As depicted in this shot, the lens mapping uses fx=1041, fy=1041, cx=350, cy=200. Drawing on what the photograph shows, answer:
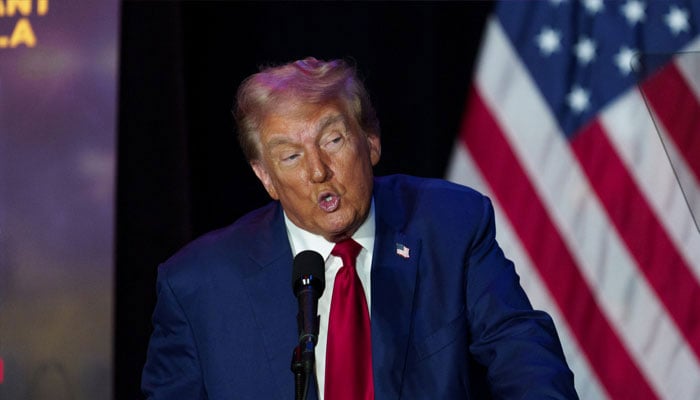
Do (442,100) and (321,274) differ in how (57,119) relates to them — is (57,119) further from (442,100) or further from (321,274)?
(321,274)

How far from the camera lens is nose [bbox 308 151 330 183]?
2.36m

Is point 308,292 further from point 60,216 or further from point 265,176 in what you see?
point 60,216

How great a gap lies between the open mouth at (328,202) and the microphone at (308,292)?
40 cm

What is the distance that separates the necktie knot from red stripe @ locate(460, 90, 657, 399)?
1.51 m

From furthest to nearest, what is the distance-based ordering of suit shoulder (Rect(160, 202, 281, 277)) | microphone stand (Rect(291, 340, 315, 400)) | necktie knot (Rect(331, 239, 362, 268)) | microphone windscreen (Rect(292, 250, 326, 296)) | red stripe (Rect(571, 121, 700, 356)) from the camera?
red stripe (Rect(571, 121, 700, 356)) < suit shoulder (Rect(160, 202, 281, 277)) < necktie knot (Rect(331, 239, 362, 268)) < microphone windscreen (Rect(292, 250, 326, 296)) < microphone stand (Rect(291, 340, 315, 400))

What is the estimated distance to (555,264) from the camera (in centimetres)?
385

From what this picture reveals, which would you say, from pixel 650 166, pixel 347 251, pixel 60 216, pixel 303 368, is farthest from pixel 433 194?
pixel 60 216

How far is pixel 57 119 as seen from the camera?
12.0 ft

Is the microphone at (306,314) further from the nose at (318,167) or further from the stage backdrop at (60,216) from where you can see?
the stage backdrop at (60,216)

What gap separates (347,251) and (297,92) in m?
0.40

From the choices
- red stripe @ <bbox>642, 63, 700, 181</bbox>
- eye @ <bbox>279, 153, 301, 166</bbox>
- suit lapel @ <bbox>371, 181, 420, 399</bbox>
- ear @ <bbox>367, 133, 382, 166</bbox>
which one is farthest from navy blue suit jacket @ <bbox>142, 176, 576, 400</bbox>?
red stripe @ <bbox>642, 63, 700, 181</bbox>

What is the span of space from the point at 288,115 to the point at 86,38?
1.55 meters

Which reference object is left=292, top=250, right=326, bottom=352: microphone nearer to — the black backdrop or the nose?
the nose

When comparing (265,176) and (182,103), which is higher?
(182,103)
